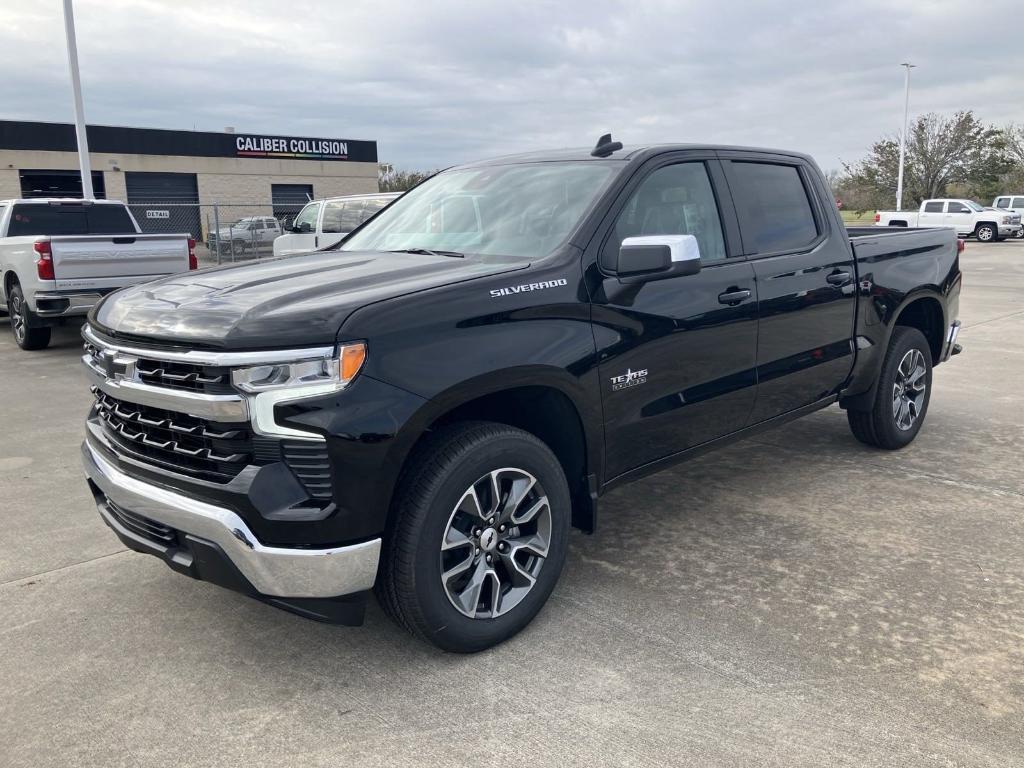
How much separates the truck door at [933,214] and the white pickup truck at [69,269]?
30.8 meters

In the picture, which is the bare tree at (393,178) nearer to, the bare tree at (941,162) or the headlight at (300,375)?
the bare tree at (941,162)

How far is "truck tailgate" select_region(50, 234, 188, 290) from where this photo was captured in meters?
9.41

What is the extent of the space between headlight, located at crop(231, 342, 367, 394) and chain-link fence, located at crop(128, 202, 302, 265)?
1709cm

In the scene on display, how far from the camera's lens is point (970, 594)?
3.60 meters

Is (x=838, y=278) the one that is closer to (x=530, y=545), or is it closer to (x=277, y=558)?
(x=530, y=545)

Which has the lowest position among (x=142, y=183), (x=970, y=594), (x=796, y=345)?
(x=970, y=594)

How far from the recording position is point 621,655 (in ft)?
10.3

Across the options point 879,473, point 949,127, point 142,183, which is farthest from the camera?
point 949,127

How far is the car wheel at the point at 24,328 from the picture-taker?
10016mm

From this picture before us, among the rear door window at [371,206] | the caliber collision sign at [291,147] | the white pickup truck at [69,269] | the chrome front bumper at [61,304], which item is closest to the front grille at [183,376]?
the white pickup truck at [69,269]

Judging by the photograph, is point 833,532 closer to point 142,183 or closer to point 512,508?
point 512,508

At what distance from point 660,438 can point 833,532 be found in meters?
1.16

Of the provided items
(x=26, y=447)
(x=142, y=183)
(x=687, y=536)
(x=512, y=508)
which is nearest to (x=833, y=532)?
(x=687, y=536)

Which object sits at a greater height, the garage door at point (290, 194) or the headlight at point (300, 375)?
the garage door at point (290, 194)
